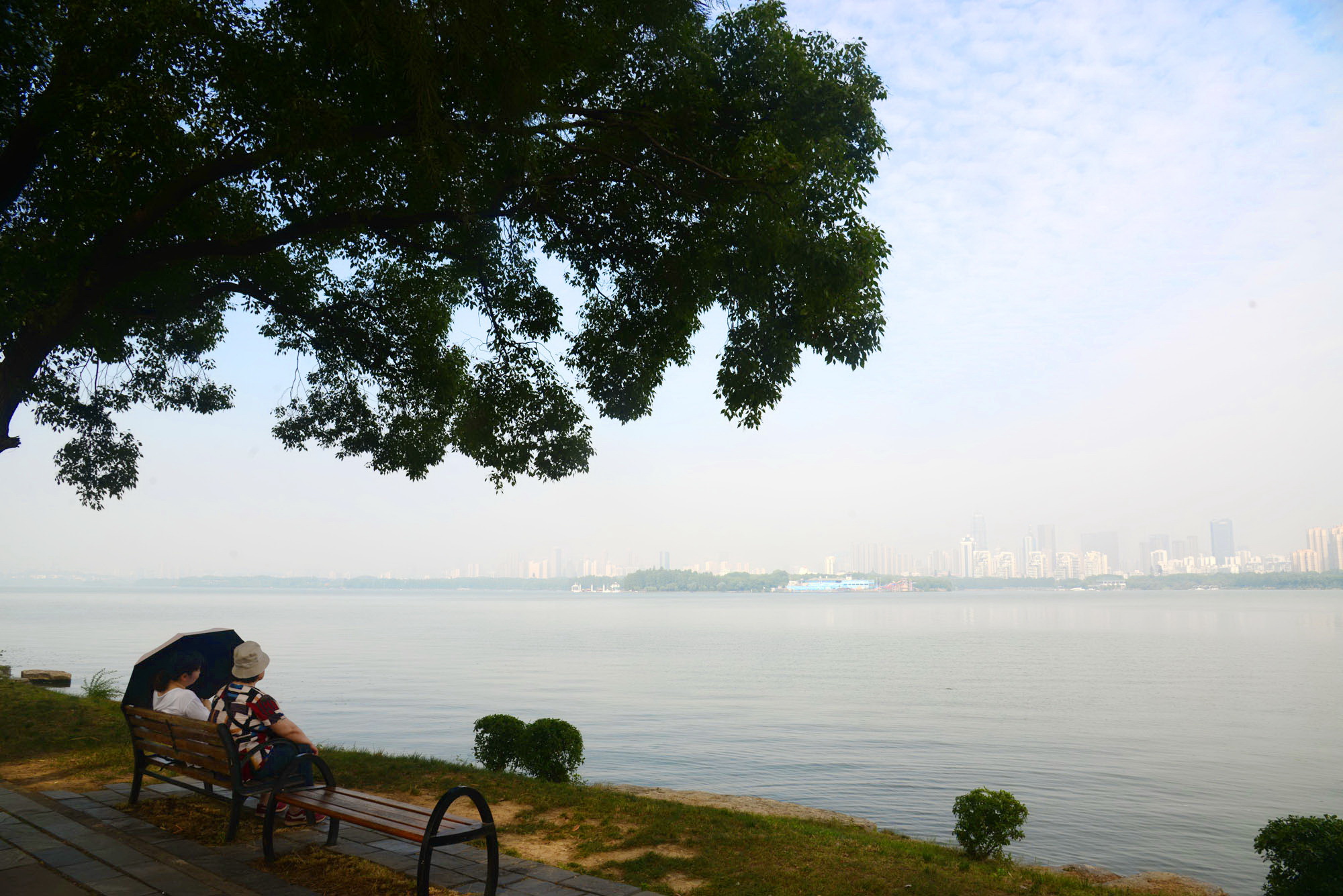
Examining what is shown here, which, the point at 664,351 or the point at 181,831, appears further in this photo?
the point at 664,351

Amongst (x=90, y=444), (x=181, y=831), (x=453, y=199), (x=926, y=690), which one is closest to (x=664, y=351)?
(x=453, y=199)

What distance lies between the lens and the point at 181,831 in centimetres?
621

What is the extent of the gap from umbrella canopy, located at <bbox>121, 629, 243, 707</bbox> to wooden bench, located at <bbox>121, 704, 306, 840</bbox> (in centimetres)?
30

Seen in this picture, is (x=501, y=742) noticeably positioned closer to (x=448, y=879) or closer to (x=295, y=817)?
(x=295, y=817)

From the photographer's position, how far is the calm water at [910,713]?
597 inches

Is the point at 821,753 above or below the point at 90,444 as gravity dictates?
below

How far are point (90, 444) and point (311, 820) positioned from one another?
11.6 metres

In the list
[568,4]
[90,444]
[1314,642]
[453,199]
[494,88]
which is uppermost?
[568,4]

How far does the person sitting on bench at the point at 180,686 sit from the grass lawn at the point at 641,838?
2.50 ft

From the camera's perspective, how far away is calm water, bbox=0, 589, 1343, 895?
15.2 m

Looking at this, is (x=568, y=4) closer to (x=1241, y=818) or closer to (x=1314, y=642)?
(x=1241, y=818)

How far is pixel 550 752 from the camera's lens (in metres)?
10.4

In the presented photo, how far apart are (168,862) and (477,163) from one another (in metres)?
6.26

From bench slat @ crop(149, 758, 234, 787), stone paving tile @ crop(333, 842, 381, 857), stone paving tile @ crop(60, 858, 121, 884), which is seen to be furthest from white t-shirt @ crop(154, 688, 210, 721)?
stone paving tile @ crop(333, 842, 381, 857)
